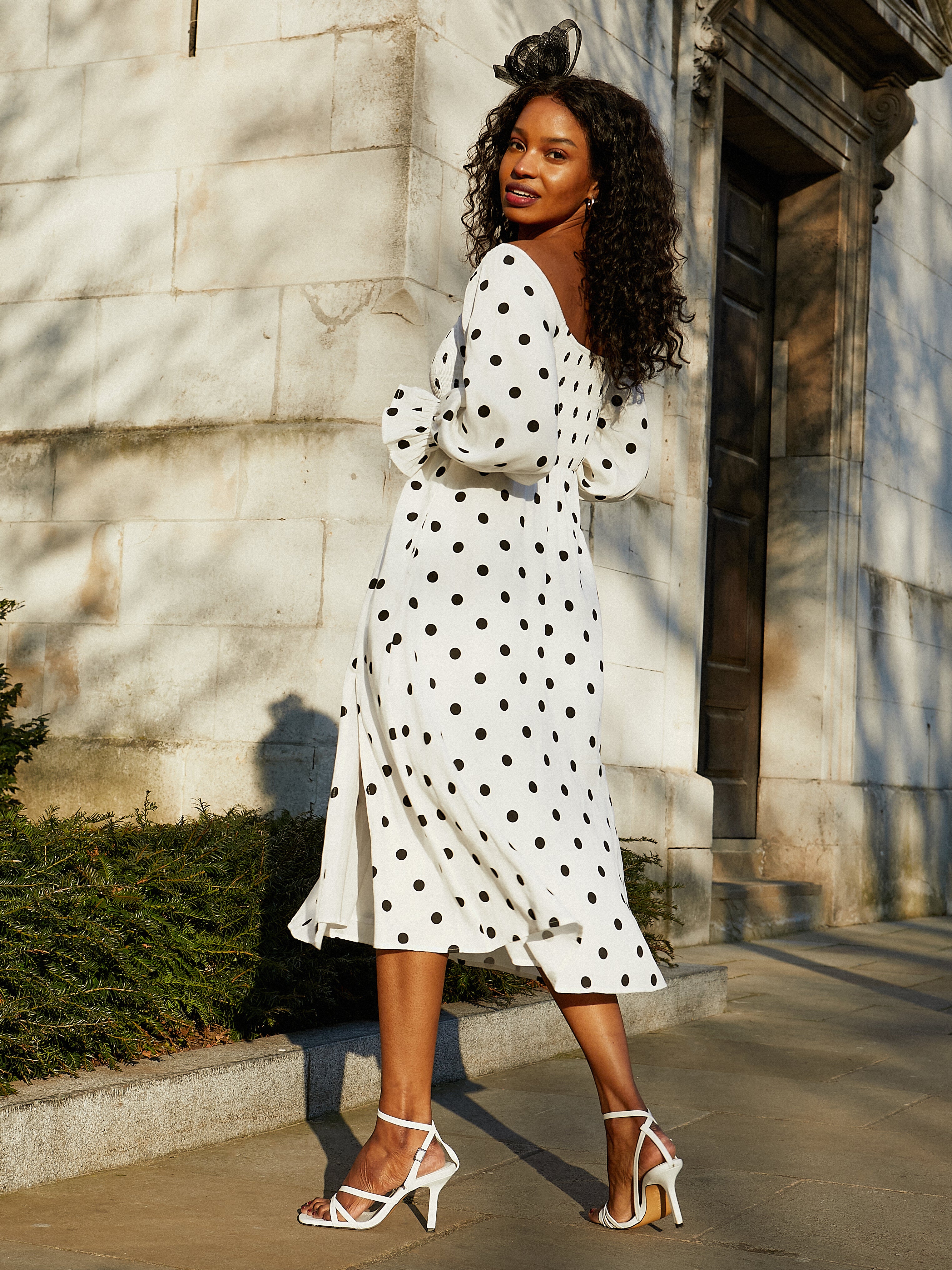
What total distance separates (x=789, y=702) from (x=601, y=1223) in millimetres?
7084

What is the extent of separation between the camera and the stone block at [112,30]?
22.4 ft

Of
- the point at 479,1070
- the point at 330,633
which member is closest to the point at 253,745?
the point at 330,633

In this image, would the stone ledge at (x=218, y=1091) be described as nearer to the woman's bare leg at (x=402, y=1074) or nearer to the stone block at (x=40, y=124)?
the woman's bare leg at (x=402, y=1074)

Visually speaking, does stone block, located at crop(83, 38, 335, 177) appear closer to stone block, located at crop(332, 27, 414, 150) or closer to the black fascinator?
stone block, located at crop(332, 27, 414, 150)

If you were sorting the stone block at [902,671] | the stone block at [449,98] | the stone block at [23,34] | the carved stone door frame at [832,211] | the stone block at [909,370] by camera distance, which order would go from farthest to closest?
the stone block at [909,370], the stone block at [902,671], the carved stone door frame at [832,211], the stone block at [23,34], the stone block at [449,98]

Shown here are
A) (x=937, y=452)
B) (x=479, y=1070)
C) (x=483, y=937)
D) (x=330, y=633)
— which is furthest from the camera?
(x=937, y=452)

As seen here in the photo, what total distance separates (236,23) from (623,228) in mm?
4025

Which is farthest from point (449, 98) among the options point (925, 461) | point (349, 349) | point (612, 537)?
point (925, 461)

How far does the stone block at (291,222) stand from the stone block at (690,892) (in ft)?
10.9

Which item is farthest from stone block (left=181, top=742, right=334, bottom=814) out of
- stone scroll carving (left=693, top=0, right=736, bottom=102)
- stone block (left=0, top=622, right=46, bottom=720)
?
stone scroll carving (left=693, top=0, right=736, bottom=102)

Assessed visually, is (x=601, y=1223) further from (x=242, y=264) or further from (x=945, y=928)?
(x=945, y=928)

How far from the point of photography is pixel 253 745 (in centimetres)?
621

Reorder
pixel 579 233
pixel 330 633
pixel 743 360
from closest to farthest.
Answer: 1. pixel 579 233
2. pixel 330 633
3. pixel 743 360

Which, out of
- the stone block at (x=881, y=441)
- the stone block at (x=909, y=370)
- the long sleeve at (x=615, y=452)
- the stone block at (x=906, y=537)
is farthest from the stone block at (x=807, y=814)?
the long sleeve at (x=615, y=452)
